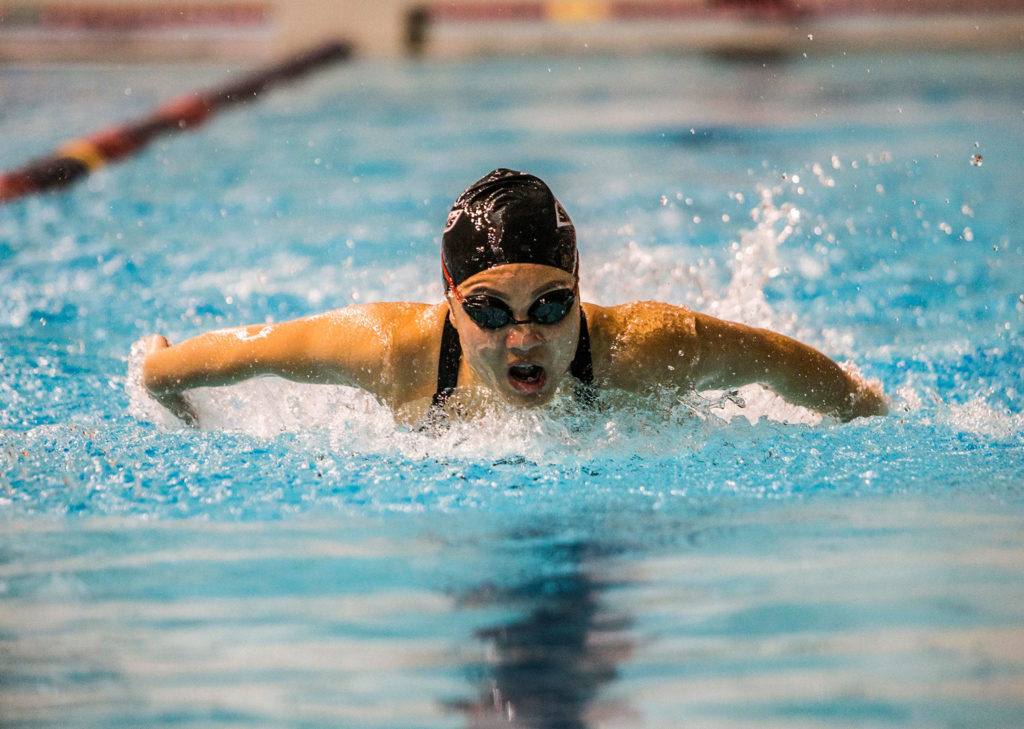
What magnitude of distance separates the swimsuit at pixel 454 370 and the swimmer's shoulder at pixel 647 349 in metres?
0.03

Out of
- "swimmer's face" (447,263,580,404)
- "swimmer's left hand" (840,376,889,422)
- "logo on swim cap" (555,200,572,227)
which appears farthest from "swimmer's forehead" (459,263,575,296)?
"swimmer's left hand" (840,376,889,422)

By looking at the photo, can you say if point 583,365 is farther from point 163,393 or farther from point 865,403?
point 163,393

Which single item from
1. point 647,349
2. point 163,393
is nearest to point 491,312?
point 647,349

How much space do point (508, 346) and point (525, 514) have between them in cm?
35

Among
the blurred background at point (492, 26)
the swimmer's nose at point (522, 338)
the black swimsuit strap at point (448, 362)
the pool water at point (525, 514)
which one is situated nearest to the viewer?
the pool water at point (525, 514)

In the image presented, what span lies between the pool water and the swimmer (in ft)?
0.39

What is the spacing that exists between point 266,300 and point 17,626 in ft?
9.47

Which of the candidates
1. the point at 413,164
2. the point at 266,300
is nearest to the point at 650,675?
the point at 266,300

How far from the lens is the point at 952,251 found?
5.36m

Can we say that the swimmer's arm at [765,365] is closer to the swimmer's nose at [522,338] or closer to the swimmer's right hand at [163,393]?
the swimmer's nose at [522,338]

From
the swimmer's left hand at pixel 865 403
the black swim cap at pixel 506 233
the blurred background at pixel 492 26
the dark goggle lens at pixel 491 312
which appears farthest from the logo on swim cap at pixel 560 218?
the blurred background at pixel 492 26

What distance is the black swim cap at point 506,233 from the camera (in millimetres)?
2652

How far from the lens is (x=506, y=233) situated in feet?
8.71

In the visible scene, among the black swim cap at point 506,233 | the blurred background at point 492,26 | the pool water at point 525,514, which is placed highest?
the blurred background at point 492,26
